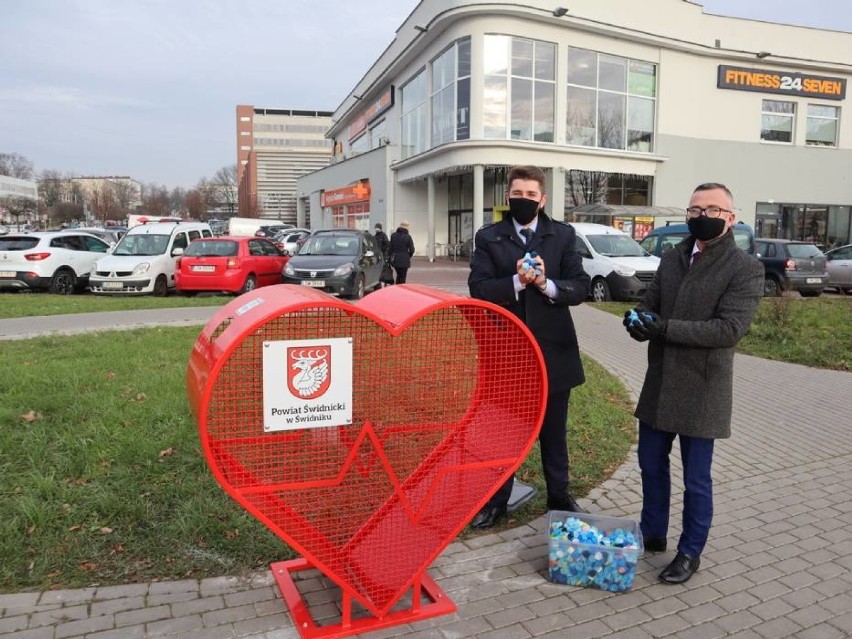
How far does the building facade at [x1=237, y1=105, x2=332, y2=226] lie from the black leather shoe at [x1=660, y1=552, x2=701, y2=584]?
101648 mm

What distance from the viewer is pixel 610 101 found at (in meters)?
29.3

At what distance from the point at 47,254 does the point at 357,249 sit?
24.7 feet

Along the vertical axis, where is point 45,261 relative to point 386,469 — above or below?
above

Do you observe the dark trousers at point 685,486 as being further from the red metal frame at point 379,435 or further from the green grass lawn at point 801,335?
the green grass lawn at point 801,335

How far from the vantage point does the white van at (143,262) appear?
50.8ft

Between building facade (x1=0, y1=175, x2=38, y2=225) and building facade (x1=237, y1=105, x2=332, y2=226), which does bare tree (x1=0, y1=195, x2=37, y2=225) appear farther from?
building facade (x1=237, y1=105, x2=332, y2=226)

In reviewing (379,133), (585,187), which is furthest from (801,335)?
(379,133)

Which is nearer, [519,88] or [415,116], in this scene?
[519,88]

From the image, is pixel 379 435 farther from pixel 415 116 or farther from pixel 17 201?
pixel 17 201

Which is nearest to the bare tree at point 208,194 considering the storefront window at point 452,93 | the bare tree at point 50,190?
the bare tree at point 50,190

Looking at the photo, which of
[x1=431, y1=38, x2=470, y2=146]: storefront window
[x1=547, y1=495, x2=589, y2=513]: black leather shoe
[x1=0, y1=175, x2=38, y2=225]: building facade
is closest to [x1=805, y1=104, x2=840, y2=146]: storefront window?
[x1=431, y1=38, x2=470, y2=146]: storefront window

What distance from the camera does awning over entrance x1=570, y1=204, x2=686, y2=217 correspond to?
28.0 meters

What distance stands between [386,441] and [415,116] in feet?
110

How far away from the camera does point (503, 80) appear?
2689 centimetres
